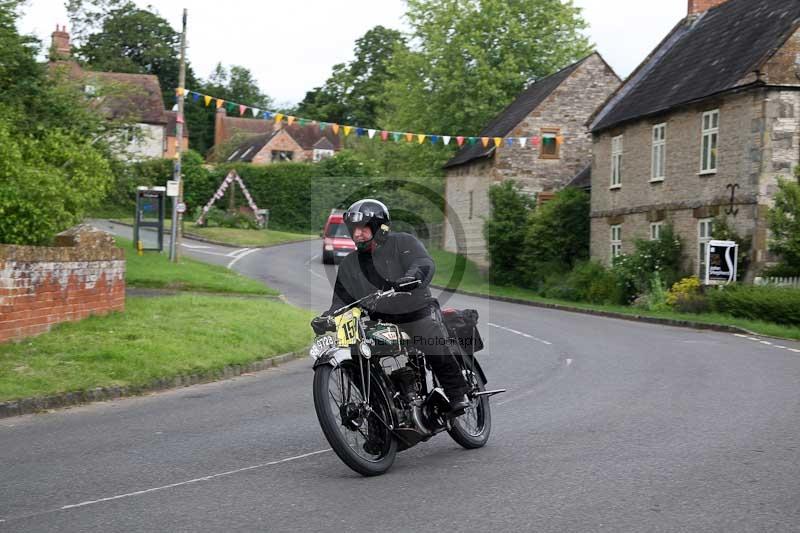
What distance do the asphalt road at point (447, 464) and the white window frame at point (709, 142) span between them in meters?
17.1

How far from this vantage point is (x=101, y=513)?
5.91 meters

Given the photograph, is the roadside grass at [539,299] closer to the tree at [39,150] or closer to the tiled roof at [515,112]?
the tiled roof at [515,112]

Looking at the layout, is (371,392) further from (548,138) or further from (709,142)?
(548,138)

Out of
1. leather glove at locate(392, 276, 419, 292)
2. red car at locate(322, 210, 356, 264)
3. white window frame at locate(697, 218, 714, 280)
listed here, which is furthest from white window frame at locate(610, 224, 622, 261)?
leather glove at locate(392, 276, 419, 292)

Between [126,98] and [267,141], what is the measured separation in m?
53.4

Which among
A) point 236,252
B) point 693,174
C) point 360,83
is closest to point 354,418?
point 693,174

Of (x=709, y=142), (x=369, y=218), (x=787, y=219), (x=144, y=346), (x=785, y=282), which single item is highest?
(x=709, y=142)

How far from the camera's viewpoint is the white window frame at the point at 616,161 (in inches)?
1409

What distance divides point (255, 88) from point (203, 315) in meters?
100

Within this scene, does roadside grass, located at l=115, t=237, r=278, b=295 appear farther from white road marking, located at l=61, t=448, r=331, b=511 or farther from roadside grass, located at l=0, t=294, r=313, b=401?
white road marking, located at l=61, t=448, r=331, b=511

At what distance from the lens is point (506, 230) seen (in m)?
41.7

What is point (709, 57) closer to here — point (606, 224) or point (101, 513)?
point (606, 224)

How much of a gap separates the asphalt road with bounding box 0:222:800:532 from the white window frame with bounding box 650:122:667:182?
1988 centimetres

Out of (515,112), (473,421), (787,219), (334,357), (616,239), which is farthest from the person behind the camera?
(515,112)
